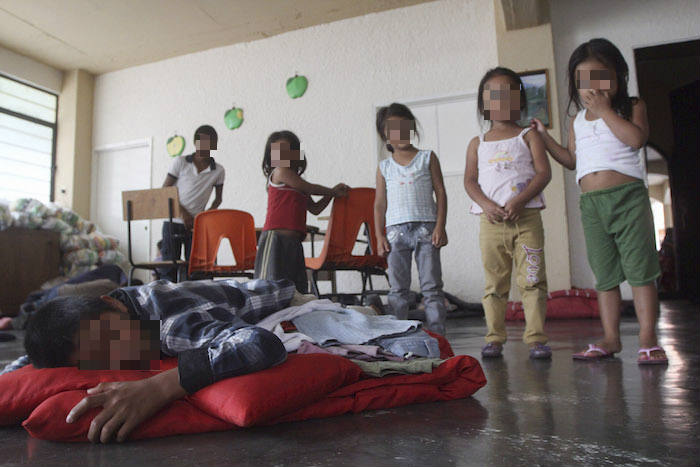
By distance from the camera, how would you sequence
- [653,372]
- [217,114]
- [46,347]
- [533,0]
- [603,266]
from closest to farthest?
[46,347] → [653,372] → [603,266] → [533,0] → [217,114]

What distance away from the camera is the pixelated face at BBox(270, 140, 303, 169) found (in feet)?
7.63

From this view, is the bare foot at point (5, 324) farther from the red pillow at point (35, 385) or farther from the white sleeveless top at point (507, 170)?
the white sleeveless top at point (507, 170)

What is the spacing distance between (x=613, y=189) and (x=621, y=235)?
6.1 inches

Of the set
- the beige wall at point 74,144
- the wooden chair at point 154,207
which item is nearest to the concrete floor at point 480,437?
the wooden chair at point 154,207

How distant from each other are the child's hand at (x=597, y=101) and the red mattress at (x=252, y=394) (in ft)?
3.37

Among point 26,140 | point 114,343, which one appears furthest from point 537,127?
point 26,140

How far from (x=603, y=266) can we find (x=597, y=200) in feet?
0.76

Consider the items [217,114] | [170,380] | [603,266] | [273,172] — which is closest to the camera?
[170,380]

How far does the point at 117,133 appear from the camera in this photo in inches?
236

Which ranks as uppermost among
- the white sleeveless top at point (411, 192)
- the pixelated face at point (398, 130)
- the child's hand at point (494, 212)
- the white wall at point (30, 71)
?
the white wall at point (30, 71)

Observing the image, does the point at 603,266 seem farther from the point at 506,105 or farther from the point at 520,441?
the point at 520,441

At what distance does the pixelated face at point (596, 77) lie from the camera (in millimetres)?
1690

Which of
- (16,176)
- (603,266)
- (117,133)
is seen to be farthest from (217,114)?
(603,266)

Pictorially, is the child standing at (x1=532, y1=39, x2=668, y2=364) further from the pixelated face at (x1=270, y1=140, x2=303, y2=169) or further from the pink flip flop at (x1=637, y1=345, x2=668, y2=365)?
the pixelated face at (x1=270, y1=140, x2=303, y2=169)
